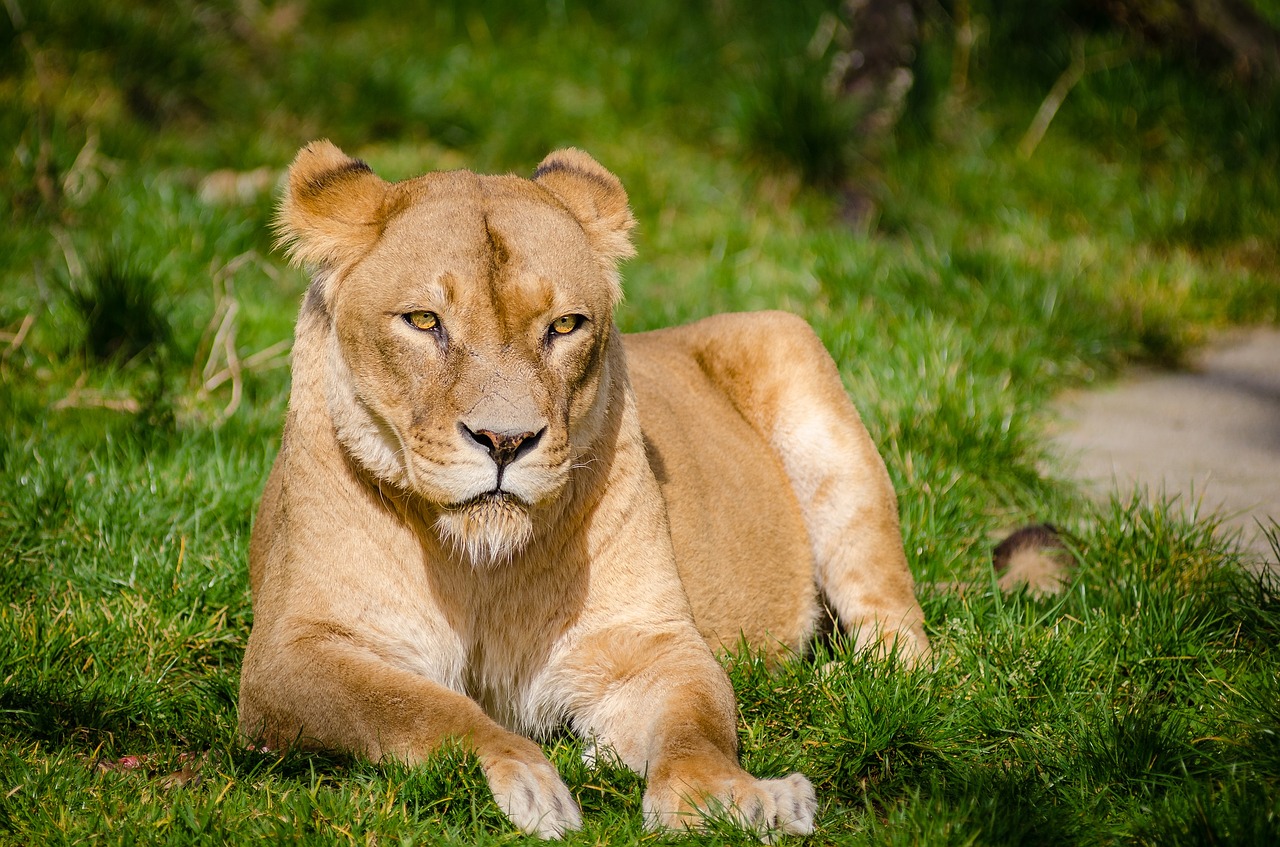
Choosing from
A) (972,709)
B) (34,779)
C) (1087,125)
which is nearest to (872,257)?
(1087,125)

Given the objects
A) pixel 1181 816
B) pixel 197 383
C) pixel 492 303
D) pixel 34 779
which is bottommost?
pixel 197 383

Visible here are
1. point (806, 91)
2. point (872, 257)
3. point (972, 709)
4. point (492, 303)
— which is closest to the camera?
point (492, 303)

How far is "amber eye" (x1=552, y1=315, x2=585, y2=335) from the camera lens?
123 inches

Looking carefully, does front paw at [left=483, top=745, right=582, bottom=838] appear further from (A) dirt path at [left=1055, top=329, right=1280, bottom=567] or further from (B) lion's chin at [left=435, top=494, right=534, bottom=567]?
(A) dirt path at [left=1055, top=329, right=1280, bottom=567]

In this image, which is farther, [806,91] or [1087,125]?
[1087,125]

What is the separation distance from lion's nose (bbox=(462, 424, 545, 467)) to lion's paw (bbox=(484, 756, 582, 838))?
2.09 ft

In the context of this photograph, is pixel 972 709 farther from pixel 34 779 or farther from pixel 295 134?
pixel 295 134

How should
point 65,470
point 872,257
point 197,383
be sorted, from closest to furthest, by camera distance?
point 65,470
point 197,383
point 872,257

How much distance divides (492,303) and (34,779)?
4.95ft

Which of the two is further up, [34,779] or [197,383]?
[34,779]

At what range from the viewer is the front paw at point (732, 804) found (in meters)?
2.78

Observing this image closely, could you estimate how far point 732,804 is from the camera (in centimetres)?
278

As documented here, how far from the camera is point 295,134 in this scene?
830 centimetres

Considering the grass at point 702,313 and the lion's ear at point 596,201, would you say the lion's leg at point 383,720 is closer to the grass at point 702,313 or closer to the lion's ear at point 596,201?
the grass at point 702,313
